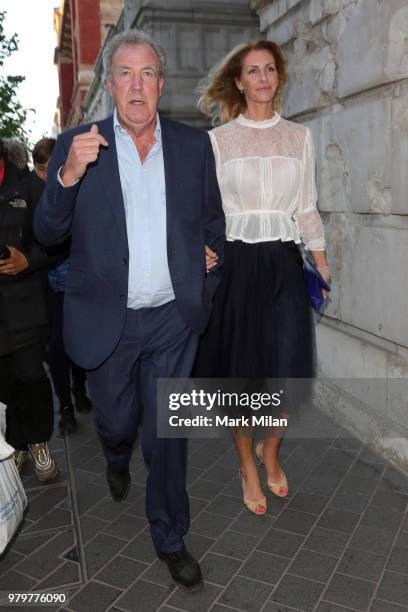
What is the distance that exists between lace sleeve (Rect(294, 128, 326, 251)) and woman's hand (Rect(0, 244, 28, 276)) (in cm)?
166

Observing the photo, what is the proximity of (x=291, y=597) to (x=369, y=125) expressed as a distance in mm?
3136

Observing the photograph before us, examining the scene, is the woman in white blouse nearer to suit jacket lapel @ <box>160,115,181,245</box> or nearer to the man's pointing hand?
suit jacket lapel @ <box>160,115,181,245</box>

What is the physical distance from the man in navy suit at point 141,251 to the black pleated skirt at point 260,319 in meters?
0.40

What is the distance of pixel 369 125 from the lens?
444 centimetres

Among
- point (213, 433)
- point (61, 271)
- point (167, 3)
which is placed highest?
point (167, 3)

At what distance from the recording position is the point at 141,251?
289 cm

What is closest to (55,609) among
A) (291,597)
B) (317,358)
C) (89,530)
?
(89,530)

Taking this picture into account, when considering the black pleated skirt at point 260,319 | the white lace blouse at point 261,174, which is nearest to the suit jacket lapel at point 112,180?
the white lace blouse at point 261,174

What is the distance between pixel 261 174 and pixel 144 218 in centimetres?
90

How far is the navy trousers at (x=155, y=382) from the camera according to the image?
3018 mm

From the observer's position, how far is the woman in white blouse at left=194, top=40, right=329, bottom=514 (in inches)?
138

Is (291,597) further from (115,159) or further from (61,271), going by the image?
(61,271)

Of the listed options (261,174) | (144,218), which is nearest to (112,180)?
(144,218)

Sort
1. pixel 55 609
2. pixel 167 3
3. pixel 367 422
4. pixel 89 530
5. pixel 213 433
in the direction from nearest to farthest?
pixel 55 609 → pixel 89 530 → pixel 367 422 → pixel 213 433 → pixel 167 3
